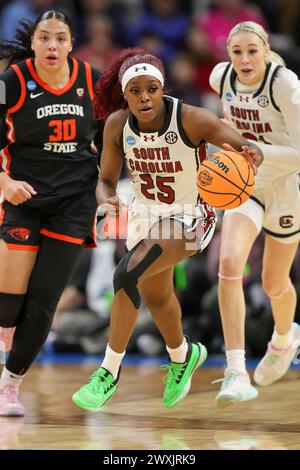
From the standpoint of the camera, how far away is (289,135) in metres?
6.09

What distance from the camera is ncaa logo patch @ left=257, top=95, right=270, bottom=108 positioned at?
6152mm

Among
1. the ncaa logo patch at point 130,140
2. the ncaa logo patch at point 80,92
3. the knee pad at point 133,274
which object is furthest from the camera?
the ncaa logo patch at point 80,92

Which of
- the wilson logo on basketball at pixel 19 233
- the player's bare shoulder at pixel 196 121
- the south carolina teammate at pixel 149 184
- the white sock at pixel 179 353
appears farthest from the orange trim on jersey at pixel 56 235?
the player's bare shoulder at pixel 196 121

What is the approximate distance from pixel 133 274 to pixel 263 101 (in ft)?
5.05

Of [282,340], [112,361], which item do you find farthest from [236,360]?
[282,340]

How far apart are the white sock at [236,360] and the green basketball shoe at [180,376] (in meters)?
0.25

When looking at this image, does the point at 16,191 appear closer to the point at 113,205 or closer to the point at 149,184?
the point at 113,205

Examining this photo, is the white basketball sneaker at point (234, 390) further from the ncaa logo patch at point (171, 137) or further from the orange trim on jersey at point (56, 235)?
the ncaa logo patch at point (171, 137)

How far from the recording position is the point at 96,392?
18.0ft

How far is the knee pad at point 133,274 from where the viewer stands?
5.43 m

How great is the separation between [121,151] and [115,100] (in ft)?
1.25

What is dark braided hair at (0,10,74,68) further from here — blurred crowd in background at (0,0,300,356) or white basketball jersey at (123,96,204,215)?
blurred crowd in background at (0,0,300,356)

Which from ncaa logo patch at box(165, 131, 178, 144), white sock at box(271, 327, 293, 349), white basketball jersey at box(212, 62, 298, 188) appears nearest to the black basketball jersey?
ncaa logo patch at box(165, 131, 178, 144)
